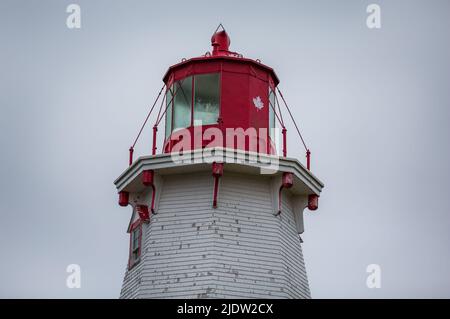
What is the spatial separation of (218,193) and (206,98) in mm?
3017

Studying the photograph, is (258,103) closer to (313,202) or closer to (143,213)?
(313,202)

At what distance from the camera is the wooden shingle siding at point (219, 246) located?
91.6 ft

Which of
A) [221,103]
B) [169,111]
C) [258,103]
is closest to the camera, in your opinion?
[221,103]

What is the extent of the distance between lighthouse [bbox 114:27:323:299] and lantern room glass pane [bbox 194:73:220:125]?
28 millimetres

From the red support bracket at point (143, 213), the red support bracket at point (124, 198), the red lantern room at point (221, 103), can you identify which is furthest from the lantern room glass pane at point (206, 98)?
the red support bracket at point (124, 198)

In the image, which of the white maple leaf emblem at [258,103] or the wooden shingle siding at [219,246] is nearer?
the wooden shingle siding at [219,246]

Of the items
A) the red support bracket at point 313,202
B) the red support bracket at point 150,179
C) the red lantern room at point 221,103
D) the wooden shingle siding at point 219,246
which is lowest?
the wooden shingle siding at point 219,246

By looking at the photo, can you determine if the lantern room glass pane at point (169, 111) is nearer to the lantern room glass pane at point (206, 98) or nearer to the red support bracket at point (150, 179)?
the lantern room glass pane at point (206, 98)

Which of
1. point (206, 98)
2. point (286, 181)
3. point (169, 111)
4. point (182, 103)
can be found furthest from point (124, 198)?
point (286, 181)

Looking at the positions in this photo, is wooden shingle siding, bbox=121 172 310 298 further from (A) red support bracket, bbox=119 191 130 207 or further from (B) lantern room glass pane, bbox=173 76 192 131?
(B) lantern room glass pane, bbox=173 76 192 131

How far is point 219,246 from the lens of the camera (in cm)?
2830
